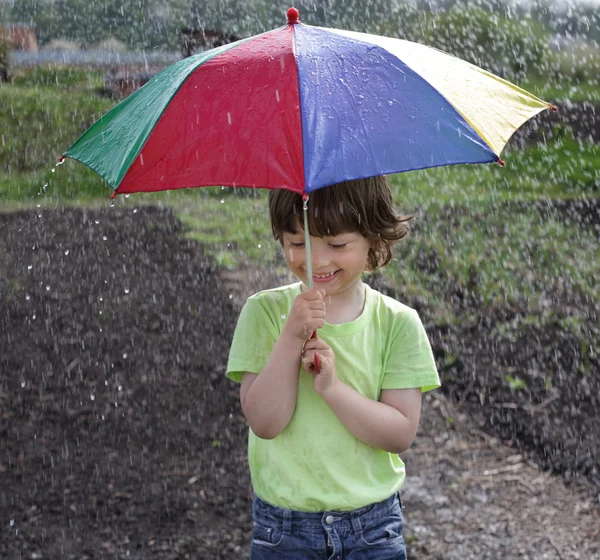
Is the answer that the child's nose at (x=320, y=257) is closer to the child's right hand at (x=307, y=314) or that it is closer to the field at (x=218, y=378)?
the child's right hand at (x=307, y=314)

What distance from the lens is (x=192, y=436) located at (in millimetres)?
3885

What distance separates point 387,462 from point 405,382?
213 mm

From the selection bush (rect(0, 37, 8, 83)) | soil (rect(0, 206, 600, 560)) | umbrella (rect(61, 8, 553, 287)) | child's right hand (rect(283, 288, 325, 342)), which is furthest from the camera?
bush (rect(0, 37, 8, 83))

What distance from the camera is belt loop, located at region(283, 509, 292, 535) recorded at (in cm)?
206

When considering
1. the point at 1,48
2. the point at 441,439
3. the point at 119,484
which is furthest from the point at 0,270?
the point at 1,48

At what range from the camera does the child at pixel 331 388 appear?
2010mm

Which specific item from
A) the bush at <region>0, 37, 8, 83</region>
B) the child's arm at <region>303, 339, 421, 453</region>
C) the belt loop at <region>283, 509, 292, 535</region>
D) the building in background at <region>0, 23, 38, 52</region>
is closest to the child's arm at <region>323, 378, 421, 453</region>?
the child's arm at <region>303, 339, 421, 453</region>

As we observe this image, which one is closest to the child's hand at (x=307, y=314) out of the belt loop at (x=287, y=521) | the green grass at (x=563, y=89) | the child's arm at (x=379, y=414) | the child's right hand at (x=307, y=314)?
the child's right hand at (x=307, y=314)

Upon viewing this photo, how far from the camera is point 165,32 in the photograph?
11.5 m

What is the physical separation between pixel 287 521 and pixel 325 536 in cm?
10

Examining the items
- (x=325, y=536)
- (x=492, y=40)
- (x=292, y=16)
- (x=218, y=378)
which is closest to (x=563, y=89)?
(x=492, y=40)

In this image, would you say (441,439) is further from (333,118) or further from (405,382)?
(333,118)

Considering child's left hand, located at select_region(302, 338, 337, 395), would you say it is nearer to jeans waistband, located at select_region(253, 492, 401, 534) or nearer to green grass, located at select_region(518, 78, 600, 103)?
jeans waistband, located at select_region(253, 492, 401, 534)

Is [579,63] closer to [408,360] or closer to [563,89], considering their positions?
[563,89]
